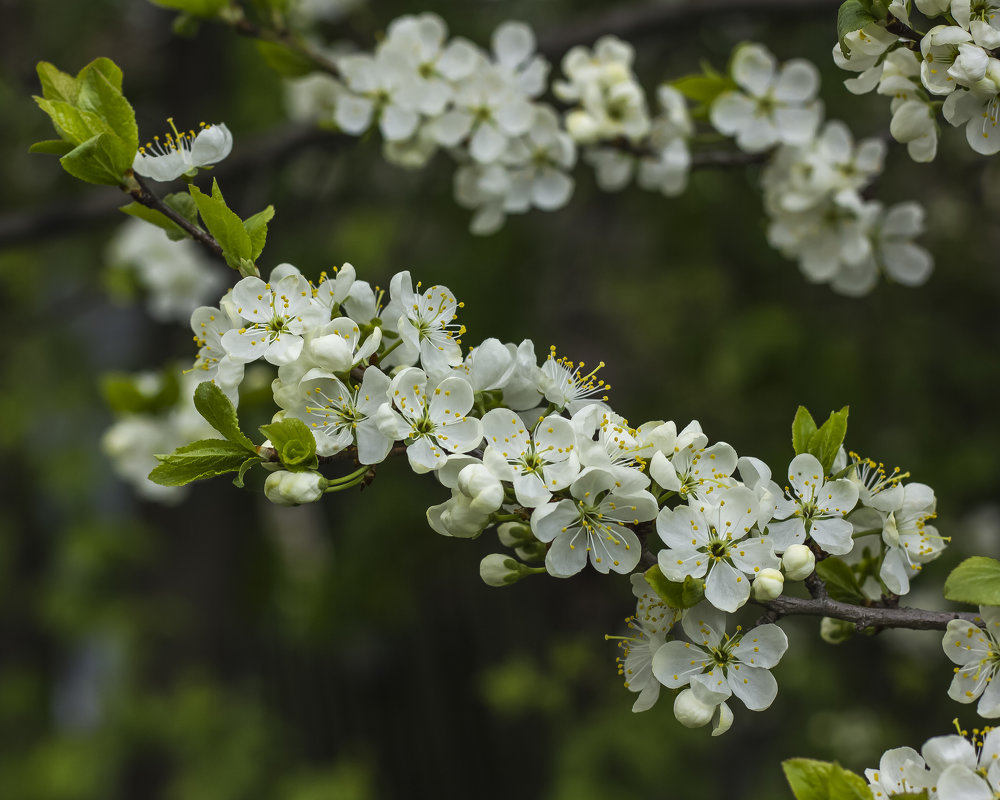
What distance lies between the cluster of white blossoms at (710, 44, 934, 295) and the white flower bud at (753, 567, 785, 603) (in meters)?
0.93

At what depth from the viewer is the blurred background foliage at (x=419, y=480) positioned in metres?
2.73

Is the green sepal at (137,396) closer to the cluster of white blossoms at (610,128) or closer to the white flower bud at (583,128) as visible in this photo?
the cluster of white blossoms at (610,128)

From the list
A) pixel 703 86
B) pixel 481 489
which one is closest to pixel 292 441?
pixel 481 489

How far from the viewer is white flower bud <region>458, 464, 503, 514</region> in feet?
A: 2.73

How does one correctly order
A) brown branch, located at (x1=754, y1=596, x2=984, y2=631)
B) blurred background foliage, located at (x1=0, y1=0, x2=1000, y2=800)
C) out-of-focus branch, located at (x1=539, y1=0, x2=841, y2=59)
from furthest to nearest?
1. blurred background foliage, located at (x1=0, y1=0, x2=1000, y2=800)
2. out-of-focus branch, located at (x1=539, y1=0, x2=841, y2=59)
3. brown branch, located at (x1=754, y1=596, x2=984, y2=631)

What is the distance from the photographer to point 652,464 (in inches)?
34.9

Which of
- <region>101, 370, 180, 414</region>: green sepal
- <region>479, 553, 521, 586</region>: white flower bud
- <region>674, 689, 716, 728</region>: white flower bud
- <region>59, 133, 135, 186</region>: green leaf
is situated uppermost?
<region>59, 133, 135, 186</region>: green leaf

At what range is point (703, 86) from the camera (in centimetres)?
158

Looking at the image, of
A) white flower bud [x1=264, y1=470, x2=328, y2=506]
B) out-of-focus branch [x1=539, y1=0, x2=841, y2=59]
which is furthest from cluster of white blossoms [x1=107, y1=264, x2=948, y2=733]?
out-of-focus branch [x1=539, y1=0, x2=841, y2=59]

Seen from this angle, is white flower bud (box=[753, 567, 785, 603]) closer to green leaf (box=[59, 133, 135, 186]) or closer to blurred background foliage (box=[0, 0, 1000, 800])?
green leaf (box=[59, 133, 135, 186])

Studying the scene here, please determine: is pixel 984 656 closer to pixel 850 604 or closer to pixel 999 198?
pixel 850 604

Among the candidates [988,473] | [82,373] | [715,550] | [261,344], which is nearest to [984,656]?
[715,550]

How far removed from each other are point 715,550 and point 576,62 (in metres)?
1.16

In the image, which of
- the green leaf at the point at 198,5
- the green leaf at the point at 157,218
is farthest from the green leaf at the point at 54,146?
the green leaf at the point at 198,5
